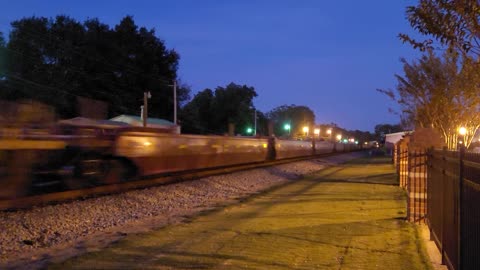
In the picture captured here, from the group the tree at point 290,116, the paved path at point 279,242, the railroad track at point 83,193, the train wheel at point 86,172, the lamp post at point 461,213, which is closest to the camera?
the lamp post at point 461,213

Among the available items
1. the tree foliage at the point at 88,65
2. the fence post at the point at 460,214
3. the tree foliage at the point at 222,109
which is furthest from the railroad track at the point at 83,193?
the tree foliage at the point at 222,109

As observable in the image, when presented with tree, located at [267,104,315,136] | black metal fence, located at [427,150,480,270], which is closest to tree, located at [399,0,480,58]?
black metal fence, located at [427,150,480,270]

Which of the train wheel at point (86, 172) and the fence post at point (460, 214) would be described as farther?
the train wheel at point (86, 172)

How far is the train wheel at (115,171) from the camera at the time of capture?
16.5 m

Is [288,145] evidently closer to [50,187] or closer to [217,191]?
[217,191]

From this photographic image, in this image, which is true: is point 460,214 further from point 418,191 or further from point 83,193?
point 83,193

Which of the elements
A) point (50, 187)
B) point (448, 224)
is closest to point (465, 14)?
Result: point (448, 224)

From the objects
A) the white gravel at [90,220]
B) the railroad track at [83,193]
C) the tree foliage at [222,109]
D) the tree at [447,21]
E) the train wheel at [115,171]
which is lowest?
the white gravel at [90,220]

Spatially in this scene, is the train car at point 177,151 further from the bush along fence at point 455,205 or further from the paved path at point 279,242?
the bush along fence at point 455,205

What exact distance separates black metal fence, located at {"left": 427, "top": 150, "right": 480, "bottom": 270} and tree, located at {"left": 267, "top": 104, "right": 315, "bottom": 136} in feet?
410

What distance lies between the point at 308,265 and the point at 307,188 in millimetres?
11285

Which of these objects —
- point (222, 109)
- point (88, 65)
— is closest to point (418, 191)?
point (88, 65)

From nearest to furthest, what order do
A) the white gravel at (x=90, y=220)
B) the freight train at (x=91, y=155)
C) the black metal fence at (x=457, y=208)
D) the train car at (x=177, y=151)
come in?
the black metal fence at (x=457, y=208), the white gravel at (x=90, y=220), the freight train at (x=91, y=155), the train car at (x=177, y=151)

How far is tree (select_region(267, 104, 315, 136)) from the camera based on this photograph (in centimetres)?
13600
